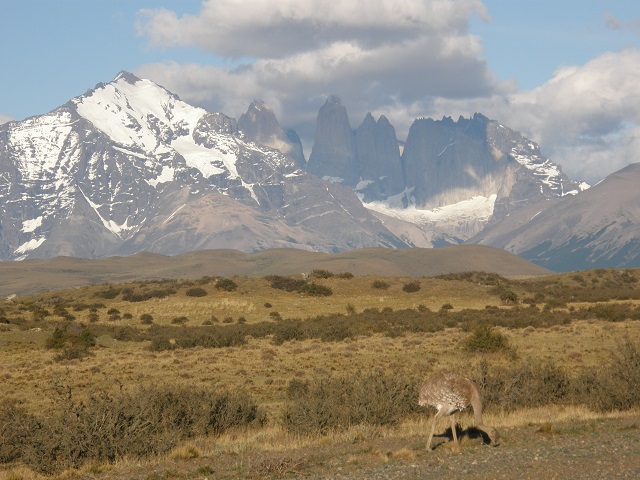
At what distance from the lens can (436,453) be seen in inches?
747

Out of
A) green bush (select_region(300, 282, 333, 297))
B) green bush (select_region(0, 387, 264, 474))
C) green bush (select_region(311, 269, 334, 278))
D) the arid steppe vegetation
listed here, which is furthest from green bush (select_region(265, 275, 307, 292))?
green bush (select_region(0, 387, 264, 474))

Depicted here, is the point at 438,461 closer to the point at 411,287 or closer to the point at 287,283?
the point at 411,287

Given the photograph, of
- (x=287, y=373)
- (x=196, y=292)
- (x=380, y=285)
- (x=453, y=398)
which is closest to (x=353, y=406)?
(x=453, y=398)

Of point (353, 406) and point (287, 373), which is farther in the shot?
point (287, 373)

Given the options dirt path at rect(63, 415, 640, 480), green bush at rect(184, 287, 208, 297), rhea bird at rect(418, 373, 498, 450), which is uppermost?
green bush at rect(184, 287, 208, 297)

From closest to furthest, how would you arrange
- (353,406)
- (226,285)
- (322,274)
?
(353,406) < (226,285) < (322,274)

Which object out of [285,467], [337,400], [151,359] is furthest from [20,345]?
[285,467]

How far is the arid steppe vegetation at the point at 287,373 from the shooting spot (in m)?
19.6

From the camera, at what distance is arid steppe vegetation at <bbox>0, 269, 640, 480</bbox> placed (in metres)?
19.6

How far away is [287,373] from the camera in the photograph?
39594 millimetres

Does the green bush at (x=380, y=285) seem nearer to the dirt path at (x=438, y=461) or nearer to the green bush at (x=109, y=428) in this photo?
the green bush at (x=109, y=428)

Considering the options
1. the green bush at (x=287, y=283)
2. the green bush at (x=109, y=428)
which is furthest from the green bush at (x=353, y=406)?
the green bush at (x=287, y=283)

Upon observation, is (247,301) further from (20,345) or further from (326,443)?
(326,443)

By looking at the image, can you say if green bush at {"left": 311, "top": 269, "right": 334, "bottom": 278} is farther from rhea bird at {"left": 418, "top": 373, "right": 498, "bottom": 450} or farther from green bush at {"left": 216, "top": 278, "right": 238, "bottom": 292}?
rhea bird at {"left": 418, "top": 373, "right": 498, "bottom": 450}
